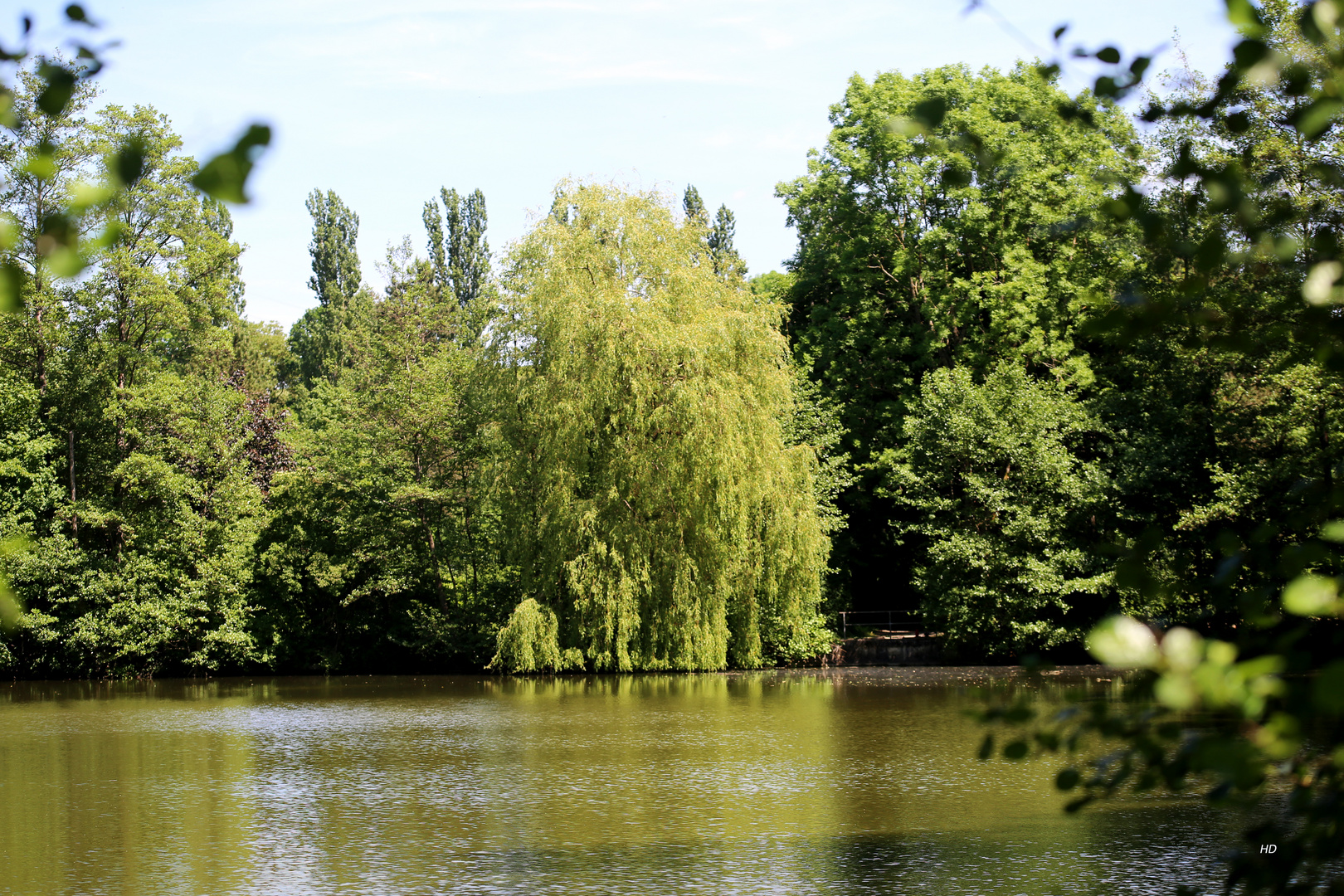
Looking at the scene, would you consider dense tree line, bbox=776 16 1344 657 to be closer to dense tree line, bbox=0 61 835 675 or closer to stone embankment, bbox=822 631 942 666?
stone embankment, bbox=822 631 942 666

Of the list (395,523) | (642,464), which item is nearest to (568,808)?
(642,464)

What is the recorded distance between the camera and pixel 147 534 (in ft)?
103

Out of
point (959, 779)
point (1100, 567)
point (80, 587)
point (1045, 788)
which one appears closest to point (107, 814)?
point (959, 779)

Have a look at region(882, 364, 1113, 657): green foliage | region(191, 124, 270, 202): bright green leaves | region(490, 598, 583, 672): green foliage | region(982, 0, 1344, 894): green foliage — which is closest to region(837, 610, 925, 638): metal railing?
region(882, 364, 1113, 657): green foliage

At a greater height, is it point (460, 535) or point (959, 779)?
point (460, 535)

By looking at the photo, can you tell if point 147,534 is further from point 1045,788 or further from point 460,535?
point 1045,788

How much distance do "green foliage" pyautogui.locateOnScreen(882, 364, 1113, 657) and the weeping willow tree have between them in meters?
3.64

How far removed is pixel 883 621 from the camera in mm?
35219

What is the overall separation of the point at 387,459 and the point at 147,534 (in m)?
6.65

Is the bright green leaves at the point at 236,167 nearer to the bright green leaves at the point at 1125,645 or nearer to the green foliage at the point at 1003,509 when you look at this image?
the bright green leaves at the point at 1125,645

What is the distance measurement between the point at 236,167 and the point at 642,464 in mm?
25274

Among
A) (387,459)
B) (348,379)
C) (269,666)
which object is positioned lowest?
(269,666)

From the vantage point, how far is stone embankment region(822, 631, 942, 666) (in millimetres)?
30953

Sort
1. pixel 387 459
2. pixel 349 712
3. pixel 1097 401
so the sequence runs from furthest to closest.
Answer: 1. pixel 387 459
2. pixel 1097 401
3. pixel 349 712
